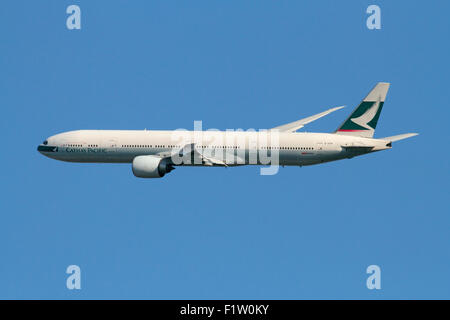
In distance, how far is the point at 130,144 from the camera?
72.2 meters

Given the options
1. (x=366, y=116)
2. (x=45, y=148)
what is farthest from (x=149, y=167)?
(x=366, y=116)

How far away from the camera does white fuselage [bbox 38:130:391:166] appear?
2805 inches

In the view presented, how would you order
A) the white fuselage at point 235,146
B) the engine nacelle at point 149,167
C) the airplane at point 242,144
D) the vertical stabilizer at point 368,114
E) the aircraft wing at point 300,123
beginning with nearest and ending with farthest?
the engine nacelle at point 149,167 < the airplane at point 242,144 < the white fuselage at point 235,146 < the vertical stabilizer at point 368,114 < the aircraft wing at point 300,123

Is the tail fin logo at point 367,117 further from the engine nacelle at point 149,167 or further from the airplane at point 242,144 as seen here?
the engine nacelle at point 149,167

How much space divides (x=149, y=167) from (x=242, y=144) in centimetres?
928

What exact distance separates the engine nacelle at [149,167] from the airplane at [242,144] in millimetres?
157

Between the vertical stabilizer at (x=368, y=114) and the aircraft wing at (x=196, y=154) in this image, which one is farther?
the vertical stabilizer at (x=368, y=114)

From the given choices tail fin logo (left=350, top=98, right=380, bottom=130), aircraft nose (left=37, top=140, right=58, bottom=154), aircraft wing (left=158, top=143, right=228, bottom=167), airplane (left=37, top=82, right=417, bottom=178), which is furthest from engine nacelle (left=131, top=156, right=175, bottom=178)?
tail fin logo (left=350, top=98, right=380, bottom=130)

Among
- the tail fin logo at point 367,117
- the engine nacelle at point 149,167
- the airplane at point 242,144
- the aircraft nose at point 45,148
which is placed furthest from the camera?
the aircraft nose at point 45,148

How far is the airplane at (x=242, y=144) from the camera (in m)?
71.0

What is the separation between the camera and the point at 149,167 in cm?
6900

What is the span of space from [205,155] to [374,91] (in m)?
17.6

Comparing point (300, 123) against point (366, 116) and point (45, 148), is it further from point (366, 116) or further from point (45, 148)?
point (45, 148)

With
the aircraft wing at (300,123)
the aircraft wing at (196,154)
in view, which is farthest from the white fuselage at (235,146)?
the aircraft wing at (300,123)
